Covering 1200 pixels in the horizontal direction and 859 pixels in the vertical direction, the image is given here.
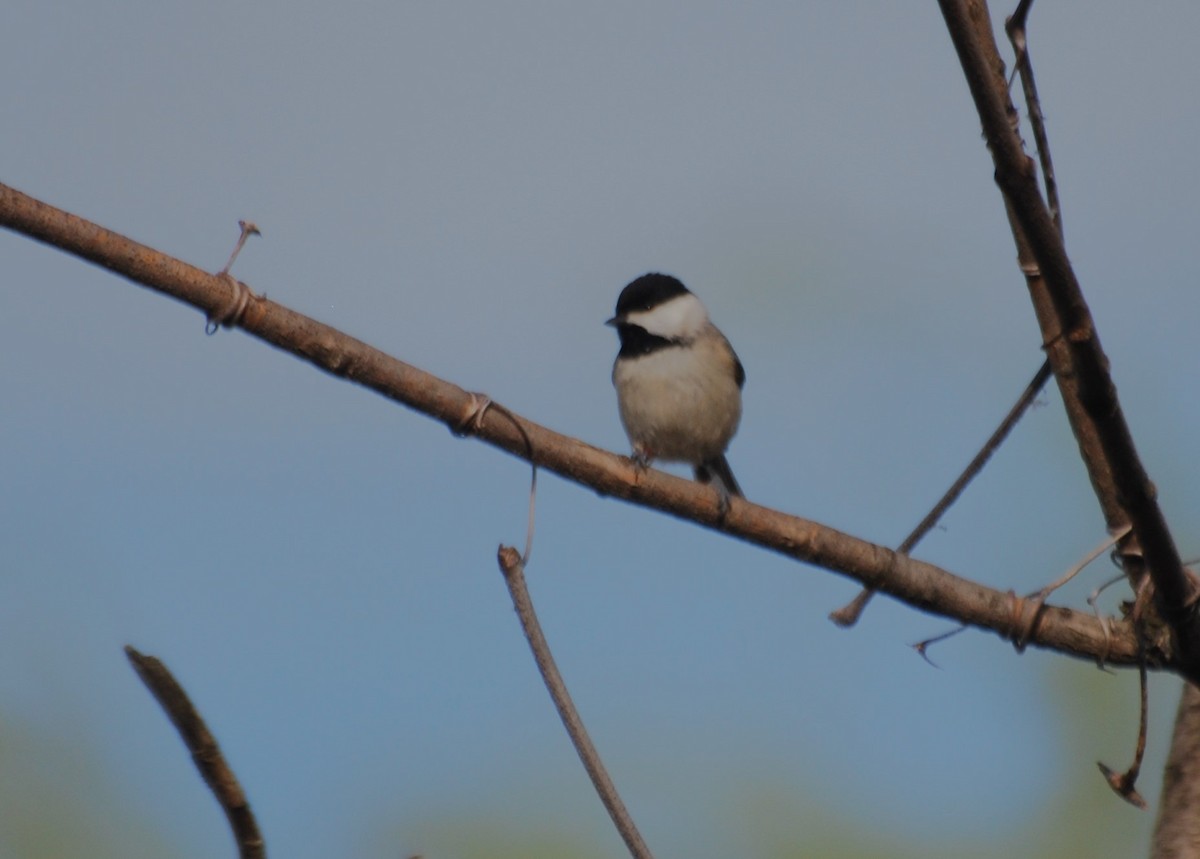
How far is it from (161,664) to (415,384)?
1.31 meters

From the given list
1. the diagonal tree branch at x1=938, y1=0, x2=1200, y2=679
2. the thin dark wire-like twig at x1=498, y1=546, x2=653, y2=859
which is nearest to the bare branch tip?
the thin dark wire-like twig at x1=498, y1=546, x2=653, y2=859

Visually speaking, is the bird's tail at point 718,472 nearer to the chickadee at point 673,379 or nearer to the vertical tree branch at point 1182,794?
the chickadee at point 673,379

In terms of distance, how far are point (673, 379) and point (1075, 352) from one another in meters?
2.78

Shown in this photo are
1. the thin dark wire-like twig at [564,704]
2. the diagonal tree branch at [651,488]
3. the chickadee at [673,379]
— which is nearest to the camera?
the thin dark wire-like twig at [564,704]

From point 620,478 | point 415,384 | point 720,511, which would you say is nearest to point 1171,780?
point 720,511

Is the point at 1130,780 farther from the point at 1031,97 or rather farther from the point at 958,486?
the point at 1031,97

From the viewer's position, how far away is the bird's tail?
5.32 metres

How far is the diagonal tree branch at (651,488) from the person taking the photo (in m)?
2.39

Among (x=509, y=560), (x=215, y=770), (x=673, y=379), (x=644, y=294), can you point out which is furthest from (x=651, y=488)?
(x=644, y=294)

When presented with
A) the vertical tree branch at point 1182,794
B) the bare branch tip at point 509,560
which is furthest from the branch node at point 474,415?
the vertical tree branch at point 1182,794

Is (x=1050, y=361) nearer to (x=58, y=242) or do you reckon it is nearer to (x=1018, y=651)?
(x=1018, y=651)

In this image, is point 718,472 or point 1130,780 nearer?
point 1130,780

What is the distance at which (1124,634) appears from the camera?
277 cm

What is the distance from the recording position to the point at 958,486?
2.87 meters
